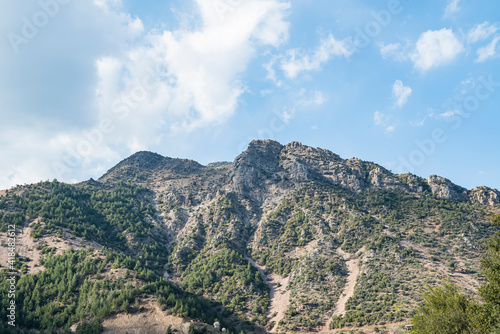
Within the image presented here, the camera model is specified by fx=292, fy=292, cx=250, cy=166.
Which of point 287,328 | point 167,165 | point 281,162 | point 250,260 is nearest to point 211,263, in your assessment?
point 250,260

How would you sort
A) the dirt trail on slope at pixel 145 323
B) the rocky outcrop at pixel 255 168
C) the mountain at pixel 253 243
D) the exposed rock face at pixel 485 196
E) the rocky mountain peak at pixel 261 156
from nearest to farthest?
the dirt trail on slope at pixel 145 323, the mountain at pixel 253 243, the exposed rock face at pixel 485 196, the rocky outcrop at pixel 255 168, the rocky mountain peak at pixel 261 156

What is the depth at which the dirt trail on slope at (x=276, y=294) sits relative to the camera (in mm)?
81775

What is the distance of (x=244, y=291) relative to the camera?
305 ft

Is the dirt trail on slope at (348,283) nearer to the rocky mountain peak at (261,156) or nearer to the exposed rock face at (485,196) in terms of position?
the exposed rock face at (485,196)

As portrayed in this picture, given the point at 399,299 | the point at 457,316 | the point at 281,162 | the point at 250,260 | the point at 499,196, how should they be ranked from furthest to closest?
the point at 281,162, the point at 499,196, the point at 250,260, the point at 399,299, the point at 457,316

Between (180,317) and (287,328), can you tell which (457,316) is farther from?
(287,328)

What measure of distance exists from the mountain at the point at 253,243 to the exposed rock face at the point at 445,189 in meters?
0.66

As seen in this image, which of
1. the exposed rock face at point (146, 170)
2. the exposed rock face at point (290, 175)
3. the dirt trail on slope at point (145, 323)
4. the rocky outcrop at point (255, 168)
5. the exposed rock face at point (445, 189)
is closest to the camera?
the dirt trail on slope at point (145, 323)

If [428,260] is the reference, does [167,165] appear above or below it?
above

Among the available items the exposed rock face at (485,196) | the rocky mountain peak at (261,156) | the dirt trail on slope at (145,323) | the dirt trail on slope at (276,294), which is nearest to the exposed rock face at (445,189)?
the exposed rock face at (485,196)

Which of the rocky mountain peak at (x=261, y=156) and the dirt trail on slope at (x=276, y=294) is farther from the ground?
the rocky mountain peak at (x=261, y=156)

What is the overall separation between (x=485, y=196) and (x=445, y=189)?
1450 cm

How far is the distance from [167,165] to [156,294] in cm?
14022

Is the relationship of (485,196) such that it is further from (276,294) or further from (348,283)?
(276,294)
